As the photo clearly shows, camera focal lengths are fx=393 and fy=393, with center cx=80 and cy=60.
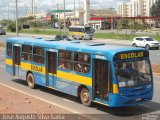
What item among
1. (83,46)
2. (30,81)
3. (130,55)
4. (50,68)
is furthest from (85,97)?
(30,81)

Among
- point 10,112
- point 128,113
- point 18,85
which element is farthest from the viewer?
point 18,85

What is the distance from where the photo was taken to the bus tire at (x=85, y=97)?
14028 millimetres

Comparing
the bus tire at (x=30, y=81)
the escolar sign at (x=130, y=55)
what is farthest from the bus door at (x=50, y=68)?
the escolar sign at (x=130, y=55)

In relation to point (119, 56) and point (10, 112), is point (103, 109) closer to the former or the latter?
point (119, 56)

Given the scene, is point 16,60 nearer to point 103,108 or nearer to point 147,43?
point 103,108

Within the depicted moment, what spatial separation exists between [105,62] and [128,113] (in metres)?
1.89

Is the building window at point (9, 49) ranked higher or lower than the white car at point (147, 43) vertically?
higher

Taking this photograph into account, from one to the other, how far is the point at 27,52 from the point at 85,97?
18.1 feet

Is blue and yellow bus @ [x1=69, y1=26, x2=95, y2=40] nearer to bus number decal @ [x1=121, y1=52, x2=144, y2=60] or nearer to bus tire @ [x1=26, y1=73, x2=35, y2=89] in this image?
bus tire @ [x1=26, y1=73, x2=35, y2=89]

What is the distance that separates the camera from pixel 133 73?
1304cm

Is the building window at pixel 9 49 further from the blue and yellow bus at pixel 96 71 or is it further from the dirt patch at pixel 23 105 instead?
the dirt patch at pixel 23 105

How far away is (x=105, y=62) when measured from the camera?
13.1 metres

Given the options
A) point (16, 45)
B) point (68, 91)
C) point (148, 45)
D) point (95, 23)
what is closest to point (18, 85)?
point (16, 45)

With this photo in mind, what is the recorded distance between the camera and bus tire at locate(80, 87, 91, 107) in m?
14.0
